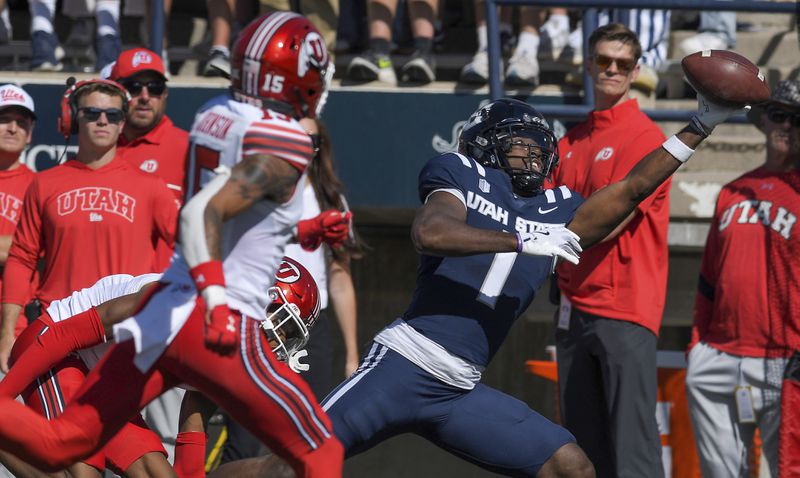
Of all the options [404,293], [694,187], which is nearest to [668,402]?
[694,187]

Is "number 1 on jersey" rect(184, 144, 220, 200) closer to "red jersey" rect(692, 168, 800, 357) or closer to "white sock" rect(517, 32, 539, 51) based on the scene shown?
"red jersey" rect(692, 168, 800, 357)

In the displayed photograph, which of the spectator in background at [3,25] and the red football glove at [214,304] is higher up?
the spectator in background at [3,25]

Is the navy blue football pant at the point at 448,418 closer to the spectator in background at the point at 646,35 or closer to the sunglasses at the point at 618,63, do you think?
the sunglasses at the point at 618,63

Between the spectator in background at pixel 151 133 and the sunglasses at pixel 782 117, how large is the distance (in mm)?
2648

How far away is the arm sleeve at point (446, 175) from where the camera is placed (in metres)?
4.67

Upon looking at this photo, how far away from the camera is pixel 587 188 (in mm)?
5867

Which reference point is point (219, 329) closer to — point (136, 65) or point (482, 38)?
point (136, 65)

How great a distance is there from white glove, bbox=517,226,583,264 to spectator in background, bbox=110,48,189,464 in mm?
2336

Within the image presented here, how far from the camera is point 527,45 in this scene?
741cm

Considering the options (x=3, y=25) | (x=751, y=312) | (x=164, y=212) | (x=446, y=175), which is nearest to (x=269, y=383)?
(x=446, y=175)

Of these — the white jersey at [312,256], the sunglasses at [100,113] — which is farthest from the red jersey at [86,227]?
the white jersey at [312,256]

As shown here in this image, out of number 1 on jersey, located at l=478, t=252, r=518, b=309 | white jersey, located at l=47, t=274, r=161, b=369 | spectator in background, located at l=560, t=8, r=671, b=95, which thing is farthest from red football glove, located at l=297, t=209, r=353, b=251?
spectator in background, located at l=560, t=8, r=671, b=95

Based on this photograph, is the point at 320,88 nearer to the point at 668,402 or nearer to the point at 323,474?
the point at 323,474

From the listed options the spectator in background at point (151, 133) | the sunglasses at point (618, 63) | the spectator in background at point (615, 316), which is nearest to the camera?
the spectator in background at point (615, 316)
